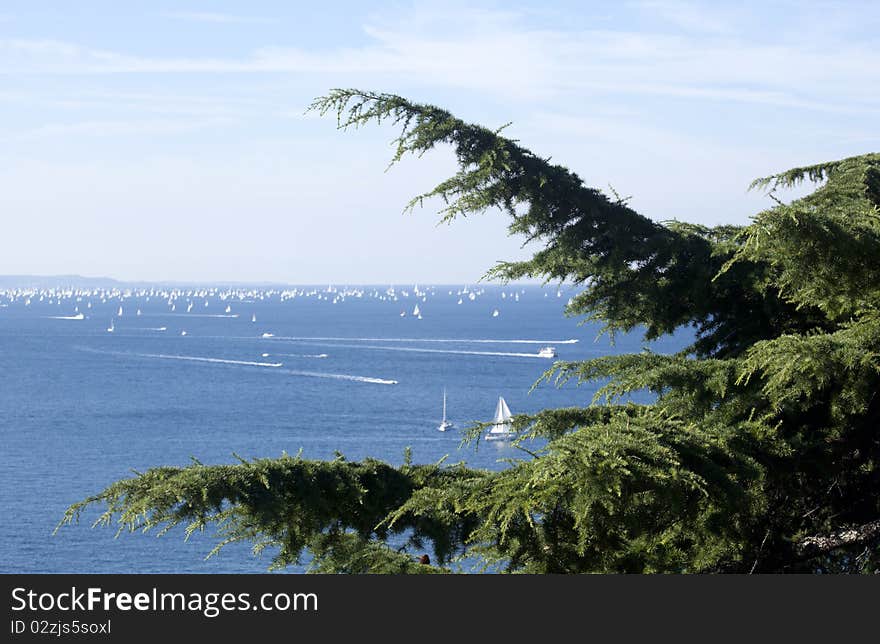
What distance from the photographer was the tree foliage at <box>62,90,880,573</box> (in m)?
5.59

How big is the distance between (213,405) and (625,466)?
67030 mm

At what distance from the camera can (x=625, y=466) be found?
5008 mm

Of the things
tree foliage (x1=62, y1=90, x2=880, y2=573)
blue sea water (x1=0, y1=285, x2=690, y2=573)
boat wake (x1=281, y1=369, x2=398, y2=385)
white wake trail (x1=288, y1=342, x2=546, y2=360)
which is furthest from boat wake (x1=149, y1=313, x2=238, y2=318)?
tree foliage (x1=62, y1=90, x2=880, y2=573)

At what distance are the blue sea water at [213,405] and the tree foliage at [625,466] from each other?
2257 centimetres

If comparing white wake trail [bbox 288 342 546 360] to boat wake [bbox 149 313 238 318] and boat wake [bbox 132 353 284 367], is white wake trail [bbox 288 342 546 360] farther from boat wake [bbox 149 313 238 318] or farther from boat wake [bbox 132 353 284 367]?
boat wake [bbox 149 313 238 318]

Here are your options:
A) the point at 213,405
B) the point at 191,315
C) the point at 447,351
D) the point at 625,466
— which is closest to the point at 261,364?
the point at 447,351

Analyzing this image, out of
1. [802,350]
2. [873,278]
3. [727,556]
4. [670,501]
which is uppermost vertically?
[873,278]

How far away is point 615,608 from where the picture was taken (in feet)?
16.1

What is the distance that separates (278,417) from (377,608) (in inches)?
2358

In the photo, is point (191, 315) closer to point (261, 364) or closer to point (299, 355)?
point (299, 355)

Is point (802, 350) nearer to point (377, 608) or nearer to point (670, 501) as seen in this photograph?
point (670, 501)

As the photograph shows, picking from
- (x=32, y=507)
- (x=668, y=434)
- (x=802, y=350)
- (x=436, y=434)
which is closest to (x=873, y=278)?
(x=802, y=350)

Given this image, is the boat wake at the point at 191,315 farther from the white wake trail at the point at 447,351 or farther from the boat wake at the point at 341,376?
the boat wake at the point at 341,376

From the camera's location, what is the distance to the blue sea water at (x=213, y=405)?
40406 millimetres
